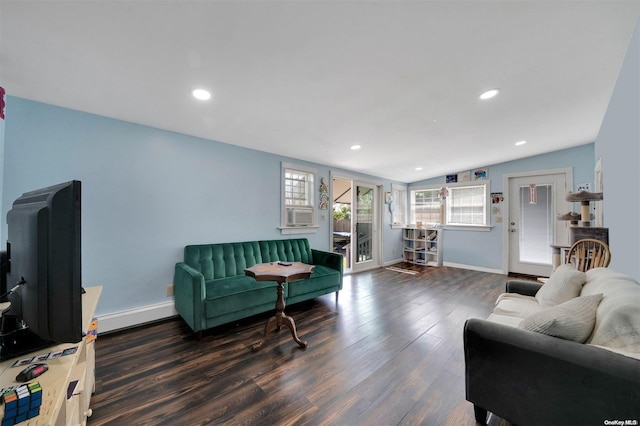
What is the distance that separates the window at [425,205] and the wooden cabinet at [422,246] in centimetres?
38

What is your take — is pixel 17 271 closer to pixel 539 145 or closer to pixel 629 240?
pixel 629 240

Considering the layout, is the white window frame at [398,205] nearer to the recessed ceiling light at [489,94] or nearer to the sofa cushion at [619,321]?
the recessed ceiling light at [489,94]

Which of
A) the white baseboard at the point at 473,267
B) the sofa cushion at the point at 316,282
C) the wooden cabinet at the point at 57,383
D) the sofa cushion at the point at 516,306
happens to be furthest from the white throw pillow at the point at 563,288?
the white baseboard at the point at 473,267

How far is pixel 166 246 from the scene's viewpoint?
9.00 feet

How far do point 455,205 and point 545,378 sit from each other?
5.21m

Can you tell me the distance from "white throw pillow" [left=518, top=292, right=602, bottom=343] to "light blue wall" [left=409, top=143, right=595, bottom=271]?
170 inches

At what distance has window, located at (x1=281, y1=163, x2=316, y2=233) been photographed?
3.87 metres

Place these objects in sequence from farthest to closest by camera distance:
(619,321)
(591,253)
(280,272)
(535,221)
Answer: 1. (535,221)
2. (591,253)
3. (280,272)
4. (619,321)

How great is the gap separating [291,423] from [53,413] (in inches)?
47.7

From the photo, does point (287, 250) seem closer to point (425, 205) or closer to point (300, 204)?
point (300, 204)

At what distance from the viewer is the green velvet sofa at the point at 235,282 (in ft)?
7.59

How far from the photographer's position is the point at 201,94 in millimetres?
2076

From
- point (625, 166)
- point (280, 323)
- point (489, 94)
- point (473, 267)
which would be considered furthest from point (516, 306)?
point (473, 267)

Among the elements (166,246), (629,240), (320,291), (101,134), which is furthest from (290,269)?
Result: (629,240)
